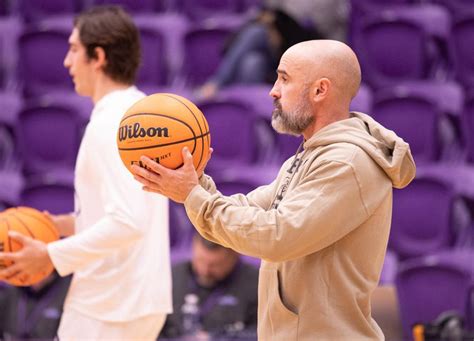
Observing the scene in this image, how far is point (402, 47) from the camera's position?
8.44 metres

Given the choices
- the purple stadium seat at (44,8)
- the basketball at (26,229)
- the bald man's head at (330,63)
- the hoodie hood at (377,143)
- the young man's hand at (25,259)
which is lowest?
the young man's hand at (25,259)

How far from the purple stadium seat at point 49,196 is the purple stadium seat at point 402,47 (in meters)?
2.93

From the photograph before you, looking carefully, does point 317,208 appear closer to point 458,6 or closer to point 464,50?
point 464,50

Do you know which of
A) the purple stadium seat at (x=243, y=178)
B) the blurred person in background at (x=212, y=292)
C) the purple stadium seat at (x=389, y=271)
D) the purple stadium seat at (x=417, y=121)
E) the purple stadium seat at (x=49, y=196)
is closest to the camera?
the blurred person in background at (x=212, y=292)

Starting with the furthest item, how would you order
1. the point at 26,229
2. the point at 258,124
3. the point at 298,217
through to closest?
the point at 258,124, the point at 26,229, the point at 298,217

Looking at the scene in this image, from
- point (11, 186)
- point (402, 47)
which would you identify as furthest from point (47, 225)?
point (402, 47)

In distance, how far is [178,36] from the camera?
9117 millimetres

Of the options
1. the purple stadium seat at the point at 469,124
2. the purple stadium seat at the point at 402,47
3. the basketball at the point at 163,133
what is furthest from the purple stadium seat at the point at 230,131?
the basketball at the point at 163,133

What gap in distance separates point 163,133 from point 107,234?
72cm

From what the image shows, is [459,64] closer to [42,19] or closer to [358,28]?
[358,28]

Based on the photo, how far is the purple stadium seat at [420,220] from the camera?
7.32m

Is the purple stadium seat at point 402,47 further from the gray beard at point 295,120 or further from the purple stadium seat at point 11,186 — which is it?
the gray beard at point 295,120

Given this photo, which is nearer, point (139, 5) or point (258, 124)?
point (258, 124)

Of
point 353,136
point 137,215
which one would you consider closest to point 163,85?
point 137,215
